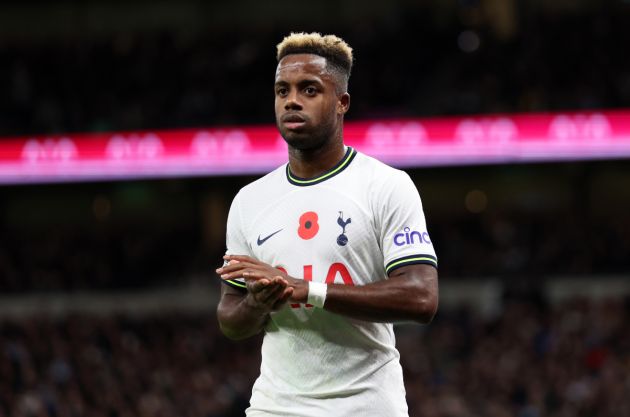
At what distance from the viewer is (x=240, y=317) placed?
3818mm

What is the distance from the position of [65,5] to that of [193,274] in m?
8.45

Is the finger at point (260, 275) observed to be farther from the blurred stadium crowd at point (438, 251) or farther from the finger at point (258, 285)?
the blurred stadium crowd at point (438, 251)

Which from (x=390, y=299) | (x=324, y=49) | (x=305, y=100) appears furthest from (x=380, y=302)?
(x=324, y=49)

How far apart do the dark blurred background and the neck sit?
925cm

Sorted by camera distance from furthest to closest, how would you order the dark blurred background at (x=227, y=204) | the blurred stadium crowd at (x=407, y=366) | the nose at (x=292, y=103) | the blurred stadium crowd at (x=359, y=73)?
the blurred stadium crowd at (x=359, y=73) < the dark blurred background at (x=227, y=204) < the blurred stadium crowd at (x=407, y=366) < the nose at (x=292, y=103)

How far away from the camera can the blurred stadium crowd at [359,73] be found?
1739 cm

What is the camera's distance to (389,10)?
23.1 m

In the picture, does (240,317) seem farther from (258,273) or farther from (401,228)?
(401,228)

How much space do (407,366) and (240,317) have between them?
1134 cm

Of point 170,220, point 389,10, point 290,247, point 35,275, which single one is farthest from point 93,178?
point 290,247

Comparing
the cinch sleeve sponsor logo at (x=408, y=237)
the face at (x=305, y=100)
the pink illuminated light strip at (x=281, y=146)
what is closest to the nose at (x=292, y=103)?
the face at (x=305, y=100)

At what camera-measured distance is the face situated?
378cm

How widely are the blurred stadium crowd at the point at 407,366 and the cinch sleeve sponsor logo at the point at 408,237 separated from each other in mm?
9291

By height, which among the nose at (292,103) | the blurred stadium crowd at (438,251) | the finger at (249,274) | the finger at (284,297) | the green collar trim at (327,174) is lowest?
A: the blurred stadium crowd at (438,251)
